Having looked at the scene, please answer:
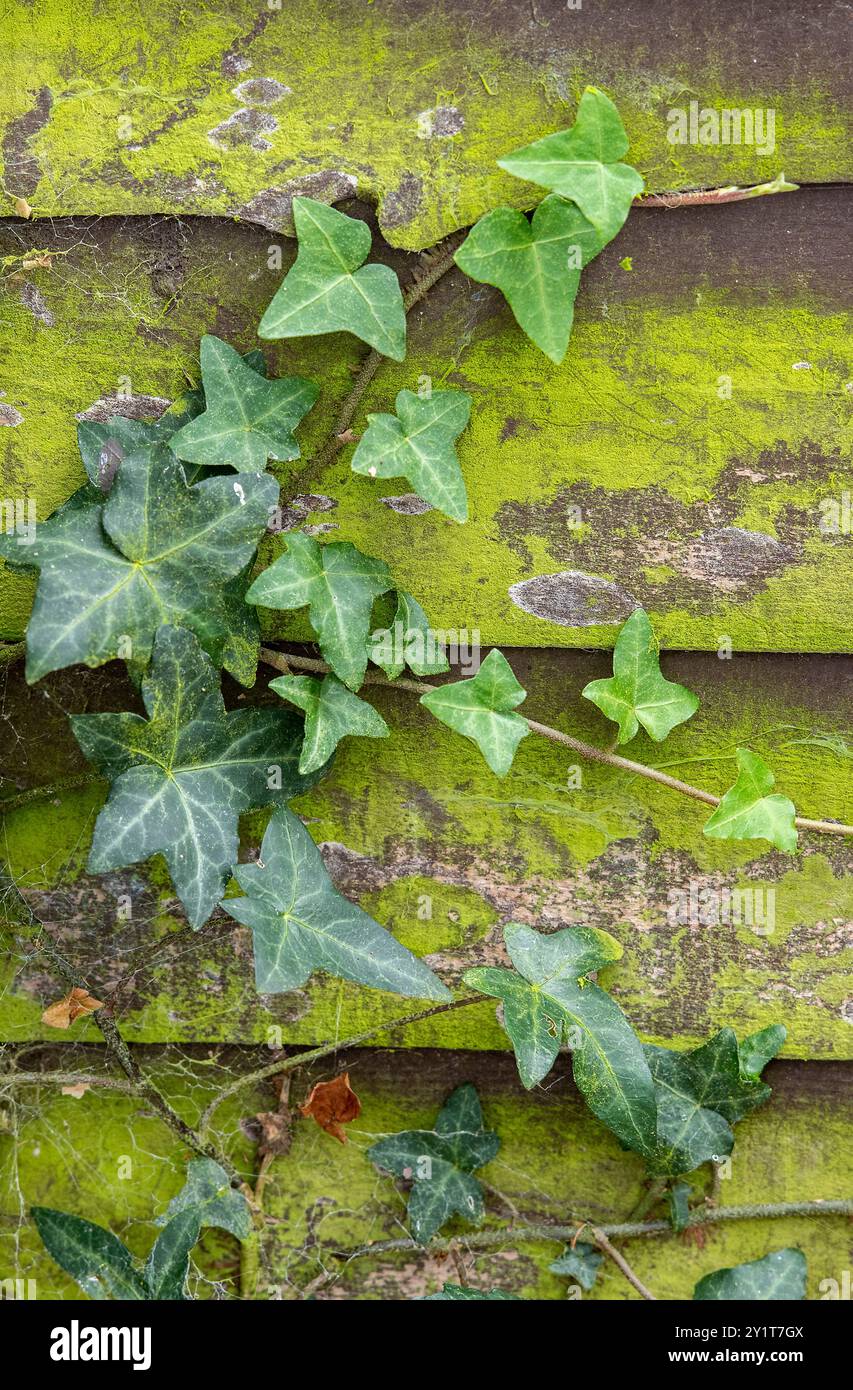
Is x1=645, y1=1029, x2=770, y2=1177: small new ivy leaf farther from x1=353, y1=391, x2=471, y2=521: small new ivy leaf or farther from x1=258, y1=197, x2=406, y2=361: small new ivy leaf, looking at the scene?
x1=258, y1=197, x2=406, y2=361: small new ivy leaf

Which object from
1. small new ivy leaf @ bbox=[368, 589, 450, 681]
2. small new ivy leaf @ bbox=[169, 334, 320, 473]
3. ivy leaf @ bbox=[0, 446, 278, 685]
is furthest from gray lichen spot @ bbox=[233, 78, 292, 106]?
small new ivy leaf @ bbox=[368, 589, 450, 681]

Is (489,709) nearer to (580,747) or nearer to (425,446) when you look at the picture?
(580,747)

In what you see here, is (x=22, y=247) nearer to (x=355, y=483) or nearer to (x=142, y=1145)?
(x=355, y=483)

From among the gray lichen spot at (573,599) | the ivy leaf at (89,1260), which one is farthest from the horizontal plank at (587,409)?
the ivy leaf at (89,1260)

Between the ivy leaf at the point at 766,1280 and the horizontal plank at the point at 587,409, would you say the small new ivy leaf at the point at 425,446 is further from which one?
the ivy leaf at the point at 766,1280

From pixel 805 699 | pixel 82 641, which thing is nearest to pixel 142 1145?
pixel 82 641
